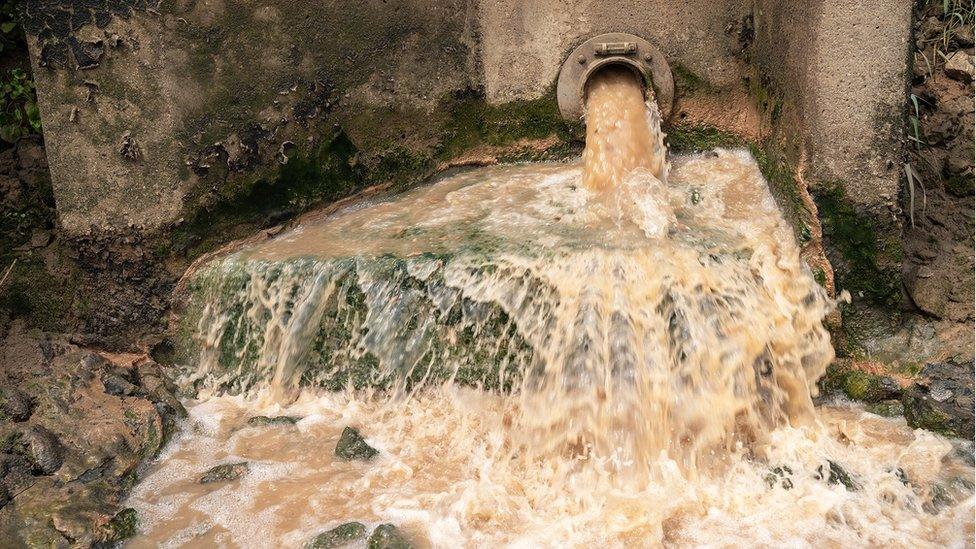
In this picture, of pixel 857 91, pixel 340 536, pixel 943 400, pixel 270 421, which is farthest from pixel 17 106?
pixel 943 400

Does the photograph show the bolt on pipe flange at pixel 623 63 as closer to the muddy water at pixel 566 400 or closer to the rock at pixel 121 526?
the muddy water at pixel 566 400

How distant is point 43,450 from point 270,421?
2.53 feet

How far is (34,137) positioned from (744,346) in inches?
124

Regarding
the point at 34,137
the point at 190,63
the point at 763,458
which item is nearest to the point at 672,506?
the point at 763,458

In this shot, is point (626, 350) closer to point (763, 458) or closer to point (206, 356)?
point (763, 458)

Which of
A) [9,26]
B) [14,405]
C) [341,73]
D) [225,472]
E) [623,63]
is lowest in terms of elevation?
[225,472]

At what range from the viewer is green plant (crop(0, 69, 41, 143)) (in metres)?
3.79

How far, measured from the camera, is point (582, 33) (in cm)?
424

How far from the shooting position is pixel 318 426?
3262 millimetres

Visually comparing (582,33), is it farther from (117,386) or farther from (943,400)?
(117,386)

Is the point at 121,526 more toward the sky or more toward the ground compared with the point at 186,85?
more toward the ground

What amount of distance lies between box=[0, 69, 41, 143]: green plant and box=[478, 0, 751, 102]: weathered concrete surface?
2081 mm

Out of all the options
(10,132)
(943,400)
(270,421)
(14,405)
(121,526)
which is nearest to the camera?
(121,526)

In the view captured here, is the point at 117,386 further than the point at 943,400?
Yes
